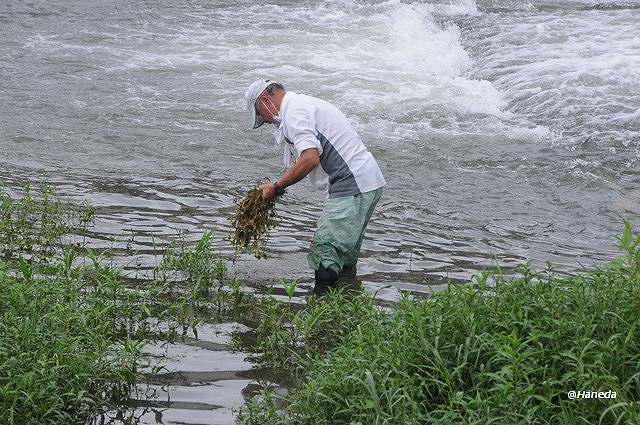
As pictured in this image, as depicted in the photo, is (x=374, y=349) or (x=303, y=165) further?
(x=303, y=165)

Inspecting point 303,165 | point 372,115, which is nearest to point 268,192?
point 303,165

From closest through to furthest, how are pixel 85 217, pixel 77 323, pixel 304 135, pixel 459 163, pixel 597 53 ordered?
pixel 77 323
pixel 304 135
pixel 85 217
pixel 459 163
pixel 597 53

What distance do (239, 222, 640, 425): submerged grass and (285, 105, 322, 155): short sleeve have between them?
171cm

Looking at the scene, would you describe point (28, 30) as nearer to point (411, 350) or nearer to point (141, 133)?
point (141, 133)

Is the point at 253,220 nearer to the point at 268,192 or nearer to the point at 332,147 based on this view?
the point at 268,192

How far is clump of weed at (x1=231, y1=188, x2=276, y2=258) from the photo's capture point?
784cm

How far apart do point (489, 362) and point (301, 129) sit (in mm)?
2773

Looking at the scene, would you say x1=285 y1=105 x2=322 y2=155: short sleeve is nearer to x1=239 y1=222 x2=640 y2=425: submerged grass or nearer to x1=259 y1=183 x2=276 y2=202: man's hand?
x1=259 y1=183 x2=276 y2=202: man's hand

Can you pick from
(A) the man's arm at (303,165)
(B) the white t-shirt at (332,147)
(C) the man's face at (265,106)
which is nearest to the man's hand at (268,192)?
(A) the man's arm at (303,165)

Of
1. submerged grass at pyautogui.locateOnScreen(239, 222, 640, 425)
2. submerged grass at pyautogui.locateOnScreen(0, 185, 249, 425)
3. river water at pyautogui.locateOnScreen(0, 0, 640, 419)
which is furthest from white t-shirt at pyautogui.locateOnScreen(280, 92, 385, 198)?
submerged grass at pyautogui.locateOnScreen(239, 222, 640, 425)

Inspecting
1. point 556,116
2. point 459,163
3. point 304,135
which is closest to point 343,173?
point 304,135

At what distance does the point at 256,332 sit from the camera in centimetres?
697

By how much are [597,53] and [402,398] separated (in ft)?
38.6

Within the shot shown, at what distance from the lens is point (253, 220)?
25.7ft
